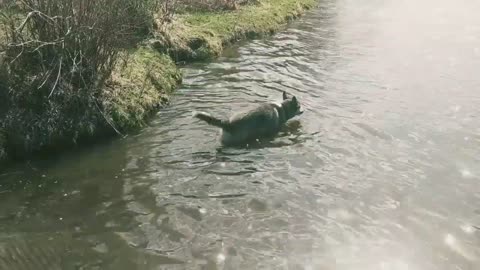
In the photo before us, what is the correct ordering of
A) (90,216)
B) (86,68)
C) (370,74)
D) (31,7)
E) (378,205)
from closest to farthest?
(90,216), (378,205), (31,7), (86,68), (370,74)

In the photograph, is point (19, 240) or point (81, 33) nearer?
point (19, 240)

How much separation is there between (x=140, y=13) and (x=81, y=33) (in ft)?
15.1

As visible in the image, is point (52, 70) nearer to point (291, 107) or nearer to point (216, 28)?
point (291, 107)

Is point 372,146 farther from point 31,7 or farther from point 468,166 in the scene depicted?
point 31,7

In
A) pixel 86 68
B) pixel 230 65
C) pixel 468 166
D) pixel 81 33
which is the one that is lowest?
pixel 468 166

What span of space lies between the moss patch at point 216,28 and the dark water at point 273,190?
58.2 inches

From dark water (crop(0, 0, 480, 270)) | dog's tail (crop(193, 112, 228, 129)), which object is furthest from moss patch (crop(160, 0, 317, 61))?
dog's tail (crop(193, 112, 228, 129))

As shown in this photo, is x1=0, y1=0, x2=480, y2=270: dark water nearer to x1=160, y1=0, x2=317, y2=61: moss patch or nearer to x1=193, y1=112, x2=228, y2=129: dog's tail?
x1=193, y1=112, x2=228, y2=129: dog's tail

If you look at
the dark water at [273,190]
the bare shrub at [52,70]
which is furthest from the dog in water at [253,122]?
the bare shrub at [52,70]

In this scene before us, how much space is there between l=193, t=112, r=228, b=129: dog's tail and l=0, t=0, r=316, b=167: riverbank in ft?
5.99

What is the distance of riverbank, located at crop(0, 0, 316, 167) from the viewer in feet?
30.5

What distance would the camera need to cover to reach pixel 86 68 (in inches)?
398

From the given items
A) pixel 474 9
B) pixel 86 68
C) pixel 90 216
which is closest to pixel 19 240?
pixel 90 216

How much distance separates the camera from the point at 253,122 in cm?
1034
